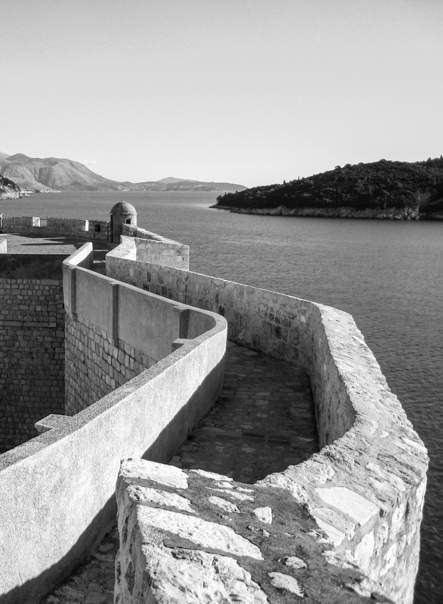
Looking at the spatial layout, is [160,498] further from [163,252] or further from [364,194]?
[364,194]

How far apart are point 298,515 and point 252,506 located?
24 cm

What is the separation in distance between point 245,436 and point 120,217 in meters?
17.3

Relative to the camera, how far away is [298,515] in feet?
9.70

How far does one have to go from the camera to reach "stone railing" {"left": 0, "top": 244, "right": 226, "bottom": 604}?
336 centimetres

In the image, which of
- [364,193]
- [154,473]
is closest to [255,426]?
[154,473]

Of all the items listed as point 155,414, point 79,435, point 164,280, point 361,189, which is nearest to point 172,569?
point 79,435

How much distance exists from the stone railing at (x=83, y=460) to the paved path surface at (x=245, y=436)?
13 cm

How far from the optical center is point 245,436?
646 centimetres

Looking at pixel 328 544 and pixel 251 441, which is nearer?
pixel 328 544

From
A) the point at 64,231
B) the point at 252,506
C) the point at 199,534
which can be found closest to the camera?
the point at 199,534

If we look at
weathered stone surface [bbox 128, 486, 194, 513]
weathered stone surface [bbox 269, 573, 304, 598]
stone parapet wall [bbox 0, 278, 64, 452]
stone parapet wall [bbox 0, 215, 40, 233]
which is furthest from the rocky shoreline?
weathered stone surface [bbox 269, 573, 304, 598]

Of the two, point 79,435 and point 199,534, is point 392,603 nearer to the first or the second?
point 199,534

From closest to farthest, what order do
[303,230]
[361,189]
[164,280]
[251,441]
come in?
[251,441]
[164,280]
[303,230]
[361,189]

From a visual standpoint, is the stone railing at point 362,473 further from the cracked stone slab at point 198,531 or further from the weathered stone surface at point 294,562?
the cracked stone slab at point 198,531
